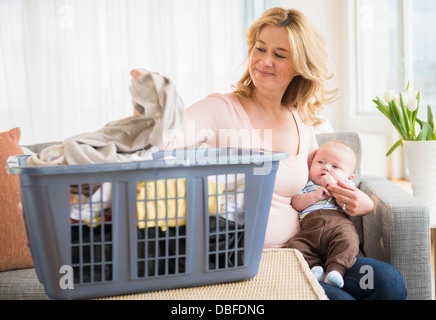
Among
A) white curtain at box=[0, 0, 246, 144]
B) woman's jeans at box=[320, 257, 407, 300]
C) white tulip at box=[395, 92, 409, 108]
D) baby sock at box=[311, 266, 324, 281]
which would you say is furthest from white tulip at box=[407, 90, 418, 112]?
white curtain at box=[0, 0, 246, 144]

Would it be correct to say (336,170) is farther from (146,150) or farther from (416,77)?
(416,77)

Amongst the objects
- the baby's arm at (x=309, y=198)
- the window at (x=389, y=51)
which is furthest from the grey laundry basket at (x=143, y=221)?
the window at (x=389, y=51)

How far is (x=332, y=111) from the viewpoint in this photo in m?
4.40

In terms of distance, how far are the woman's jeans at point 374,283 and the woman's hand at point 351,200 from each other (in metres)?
0.21

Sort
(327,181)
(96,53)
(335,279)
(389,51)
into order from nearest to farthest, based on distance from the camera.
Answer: (335,279) → (327,181) → (389,51) → (96,53)

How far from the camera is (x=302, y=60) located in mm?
1465

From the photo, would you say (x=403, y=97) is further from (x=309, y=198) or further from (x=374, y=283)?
(x=374, y=283)

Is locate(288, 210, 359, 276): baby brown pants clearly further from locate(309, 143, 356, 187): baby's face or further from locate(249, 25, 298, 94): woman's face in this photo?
locate(249, 25, 298, 94): woman's face

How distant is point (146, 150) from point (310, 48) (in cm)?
86

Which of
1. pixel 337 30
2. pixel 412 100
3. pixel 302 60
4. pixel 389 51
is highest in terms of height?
pixel 337 30

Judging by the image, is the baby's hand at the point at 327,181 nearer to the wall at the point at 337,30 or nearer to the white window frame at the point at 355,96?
the white window frame at the point at 355,96

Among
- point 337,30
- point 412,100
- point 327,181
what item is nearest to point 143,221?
point 327,181

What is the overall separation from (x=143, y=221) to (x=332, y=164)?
41.0 inches

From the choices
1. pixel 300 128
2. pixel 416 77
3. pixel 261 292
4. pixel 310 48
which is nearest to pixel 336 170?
pixel 300 128
